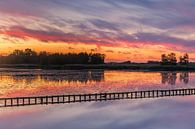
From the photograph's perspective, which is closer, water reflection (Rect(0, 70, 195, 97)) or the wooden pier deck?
the wooden pier deck

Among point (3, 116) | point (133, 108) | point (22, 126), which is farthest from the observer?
point (133, 108)

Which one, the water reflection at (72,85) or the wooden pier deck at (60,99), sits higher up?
the wooden pier deck at (60,99)

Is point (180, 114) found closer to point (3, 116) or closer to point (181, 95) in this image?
point (181, 95)

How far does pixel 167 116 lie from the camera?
44062 mm

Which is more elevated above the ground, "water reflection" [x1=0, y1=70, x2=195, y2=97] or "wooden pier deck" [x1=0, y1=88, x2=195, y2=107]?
"wooden pier deck" [x1=0, y1=88, x2=195, y2=107]

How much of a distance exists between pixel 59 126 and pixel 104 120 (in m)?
5.91

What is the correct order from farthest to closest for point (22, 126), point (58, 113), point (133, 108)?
point (133, 108)
point (58, 113)
point (22, 126)

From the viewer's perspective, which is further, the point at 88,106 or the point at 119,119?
the point at 88,106

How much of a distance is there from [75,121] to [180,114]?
42.0 ft

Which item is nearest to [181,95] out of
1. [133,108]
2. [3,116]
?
[133,108]

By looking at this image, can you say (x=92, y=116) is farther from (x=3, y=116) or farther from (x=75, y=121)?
(x=3, y=116)

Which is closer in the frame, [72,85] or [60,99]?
[60,99]

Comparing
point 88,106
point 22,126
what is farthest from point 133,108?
point 22,126

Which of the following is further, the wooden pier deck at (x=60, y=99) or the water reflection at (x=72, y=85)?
the water reflection at (x=72, y=85)
